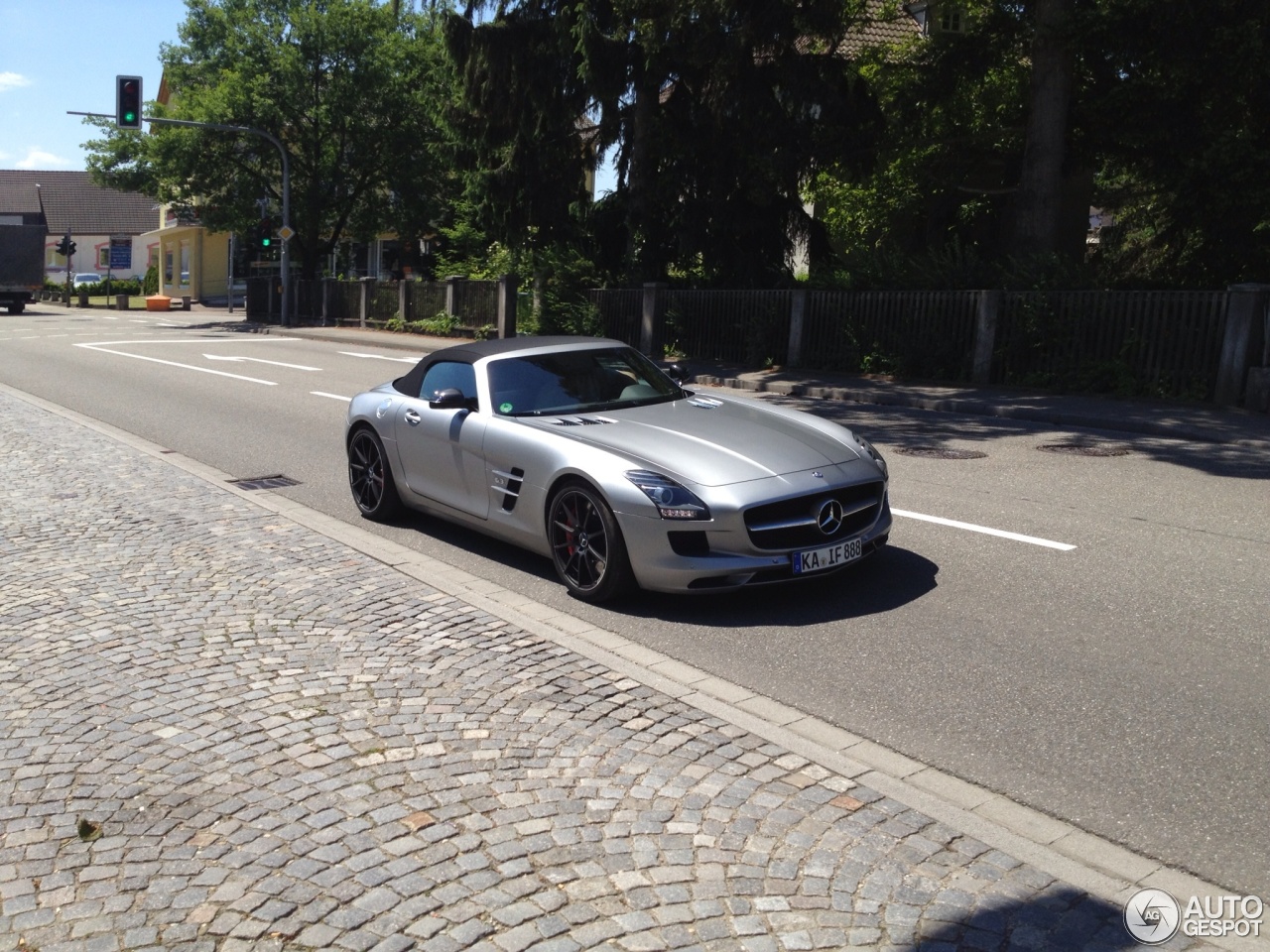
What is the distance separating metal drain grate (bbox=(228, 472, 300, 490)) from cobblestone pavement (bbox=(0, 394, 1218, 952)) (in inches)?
152

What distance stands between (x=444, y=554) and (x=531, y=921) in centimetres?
465

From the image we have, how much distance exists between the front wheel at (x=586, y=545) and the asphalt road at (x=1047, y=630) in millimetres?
137

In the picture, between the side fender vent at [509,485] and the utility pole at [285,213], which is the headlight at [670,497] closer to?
the side fender vent at [509,485]

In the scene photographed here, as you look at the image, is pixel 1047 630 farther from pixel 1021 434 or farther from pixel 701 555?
pixel 1021 434

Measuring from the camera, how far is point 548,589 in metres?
6.87

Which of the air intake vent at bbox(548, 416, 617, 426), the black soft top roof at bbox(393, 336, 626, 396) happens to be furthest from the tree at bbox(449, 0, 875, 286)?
the air intake vent at bbox(548, 416, 617, 426)

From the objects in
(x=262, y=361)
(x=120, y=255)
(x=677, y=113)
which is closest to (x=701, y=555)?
(x=262, y=361)

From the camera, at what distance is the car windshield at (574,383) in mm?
7461

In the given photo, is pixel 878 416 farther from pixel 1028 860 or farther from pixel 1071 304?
pixel 1028 860

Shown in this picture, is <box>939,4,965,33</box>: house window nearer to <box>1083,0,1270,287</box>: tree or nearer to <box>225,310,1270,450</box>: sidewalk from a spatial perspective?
<box>1083,0,1270,287</box>: tree

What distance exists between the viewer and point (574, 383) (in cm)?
769

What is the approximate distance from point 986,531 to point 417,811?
5130 mm

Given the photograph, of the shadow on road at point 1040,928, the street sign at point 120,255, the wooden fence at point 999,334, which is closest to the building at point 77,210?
the street sign at point 120,255

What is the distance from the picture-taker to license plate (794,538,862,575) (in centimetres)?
621
